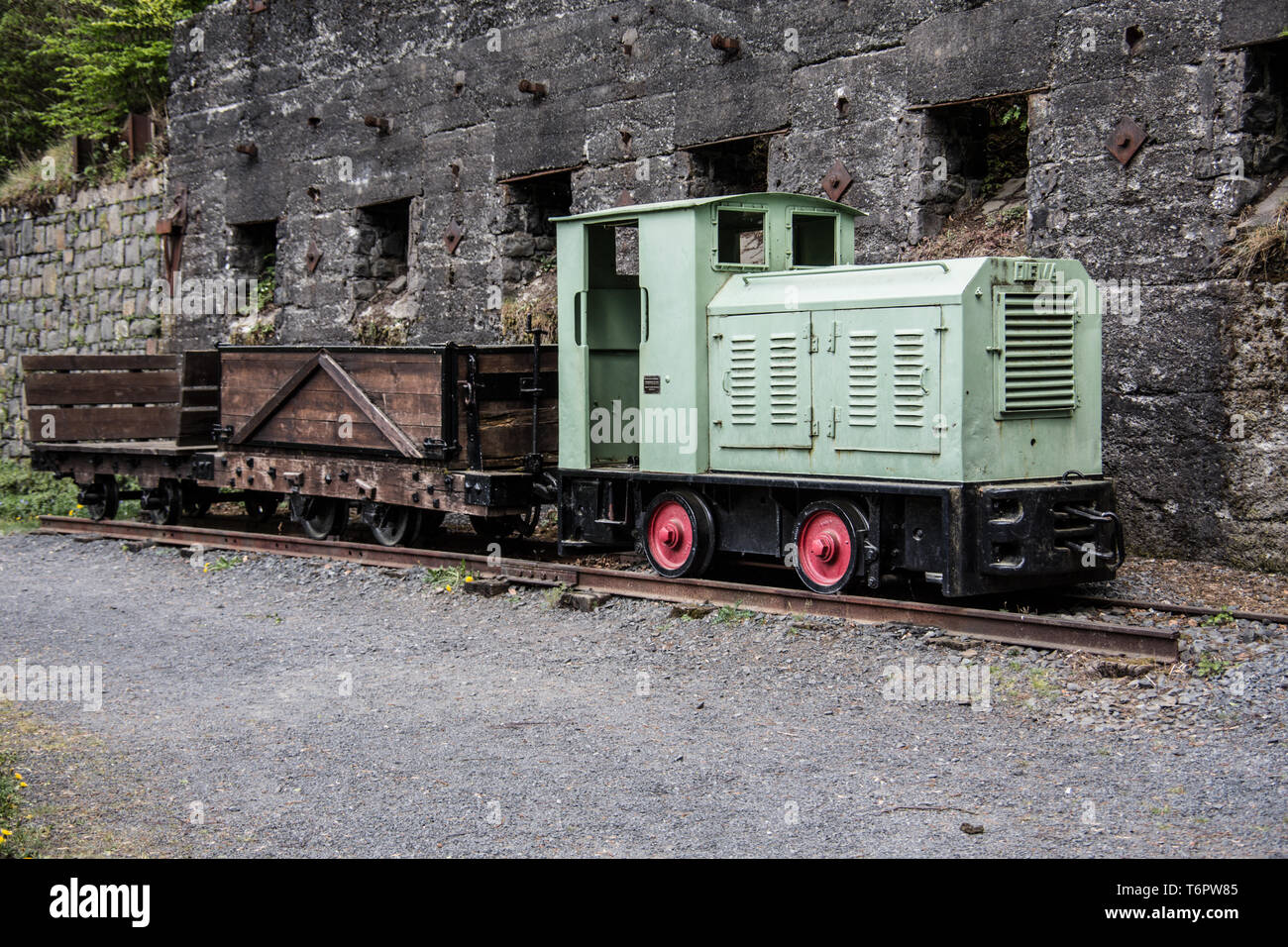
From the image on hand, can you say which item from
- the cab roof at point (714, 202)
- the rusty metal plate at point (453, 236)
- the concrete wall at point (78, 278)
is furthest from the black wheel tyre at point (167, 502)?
the concrete wall at point (78, 278)

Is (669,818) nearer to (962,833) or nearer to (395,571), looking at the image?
(962,833)

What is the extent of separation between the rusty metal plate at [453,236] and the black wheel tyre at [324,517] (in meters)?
4.81

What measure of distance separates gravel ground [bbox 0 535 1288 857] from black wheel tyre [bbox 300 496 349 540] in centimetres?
322

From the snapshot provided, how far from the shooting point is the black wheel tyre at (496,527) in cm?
1221

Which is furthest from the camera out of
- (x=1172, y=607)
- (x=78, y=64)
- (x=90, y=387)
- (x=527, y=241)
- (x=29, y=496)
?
(x=78, y=64)

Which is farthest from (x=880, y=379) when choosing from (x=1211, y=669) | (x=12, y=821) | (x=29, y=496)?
(x=29, y=496)

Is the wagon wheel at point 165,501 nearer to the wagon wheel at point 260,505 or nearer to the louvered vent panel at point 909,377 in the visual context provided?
the wagon wheel at point 260,505

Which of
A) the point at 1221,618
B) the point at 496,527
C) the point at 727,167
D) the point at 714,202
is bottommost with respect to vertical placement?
the point at 1221,618

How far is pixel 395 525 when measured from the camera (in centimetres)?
1209

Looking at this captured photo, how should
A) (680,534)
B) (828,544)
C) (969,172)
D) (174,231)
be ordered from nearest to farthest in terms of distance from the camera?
(828,544)
(680,534)
(969,172)
(174,231)

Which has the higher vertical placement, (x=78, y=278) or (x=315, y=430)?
(x=78, y=278)

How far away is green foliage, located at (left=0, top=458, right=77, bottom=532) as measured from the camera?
15488mm

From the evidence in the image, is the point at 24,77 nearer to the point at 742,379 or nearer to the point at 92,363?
the point at 92,363

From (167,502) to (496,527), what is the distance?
13.8ft
